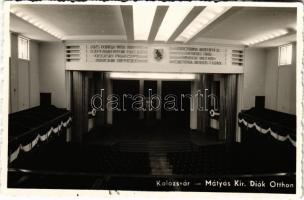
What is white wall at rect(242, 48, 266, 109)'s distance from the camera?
2.66 meters

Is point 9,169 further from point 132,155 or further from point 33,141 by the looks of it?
point 33,141

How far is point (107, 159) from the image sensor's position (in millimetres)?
2309

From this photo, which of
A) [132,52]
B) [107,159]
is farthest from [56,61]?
[107,159]

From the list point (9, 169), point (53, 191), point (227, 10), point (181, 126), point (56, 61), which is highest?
point (227, 10)

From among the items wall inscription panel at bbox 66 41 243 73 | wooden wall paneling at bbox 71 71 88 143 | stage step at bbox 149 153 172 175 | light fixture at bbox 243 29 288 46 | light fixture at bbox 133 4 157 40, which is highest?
light fixture at bbox 133 4 157 40

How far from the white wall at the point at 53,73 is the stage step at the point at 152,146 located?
2.60 ft

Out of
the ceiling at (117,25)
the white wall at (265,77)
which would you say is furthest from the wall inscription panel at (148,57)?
the white wall at (265,77)

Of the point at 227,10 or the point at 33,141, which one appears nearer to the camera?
the point at 227,10

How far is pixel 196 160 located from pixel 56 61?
68.0 inches

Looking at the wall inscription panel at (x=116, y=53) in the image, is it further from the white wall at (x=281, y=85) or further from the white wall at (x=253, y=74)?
the white wall at (x=281, y=85)

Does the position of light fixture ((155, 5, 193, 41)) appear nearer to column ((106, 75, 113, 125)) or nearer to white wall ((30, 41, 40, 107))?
column ((106, 75, 113, 125))

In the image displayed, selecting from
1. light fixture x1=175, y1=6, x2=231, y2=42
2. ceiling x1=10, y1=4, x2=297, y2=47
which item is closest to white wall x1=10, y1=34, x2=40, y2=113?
ceiling x1=10, y1=4, x2=297, y2=47

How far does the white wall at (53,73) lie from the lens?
248 cm

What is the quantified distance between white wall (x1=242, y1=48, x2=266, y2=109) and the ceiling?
0.48ft
